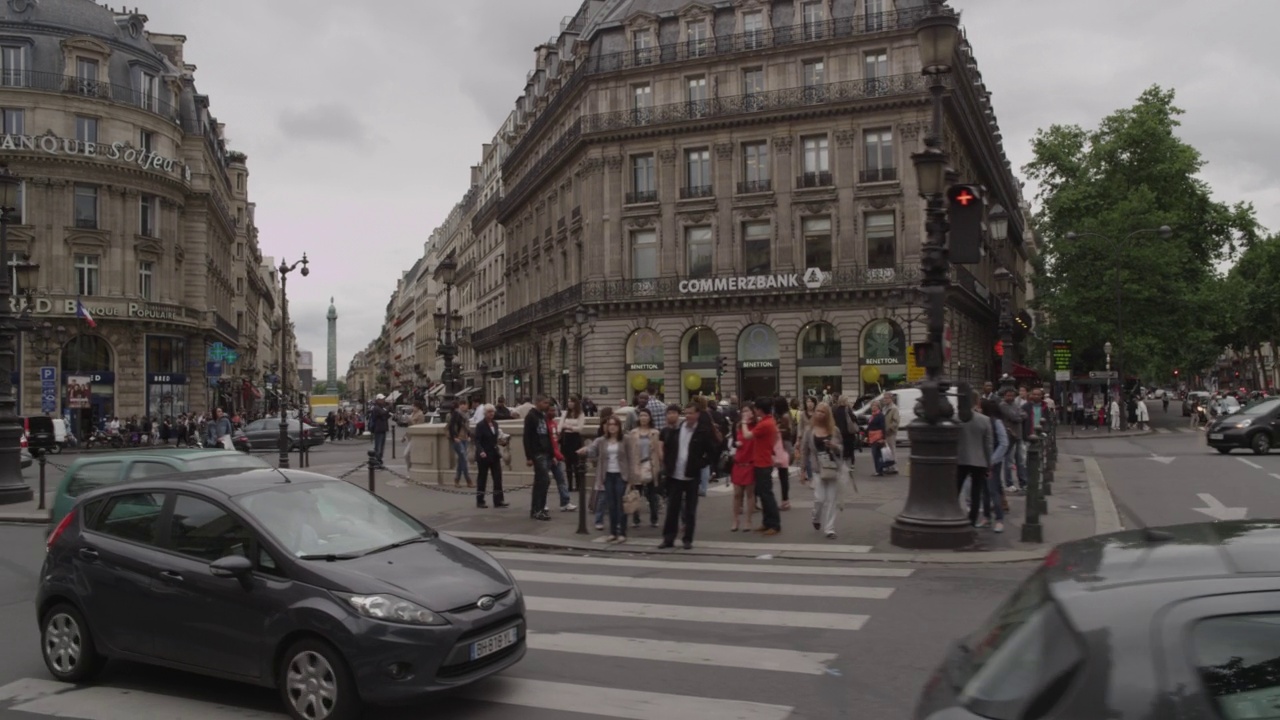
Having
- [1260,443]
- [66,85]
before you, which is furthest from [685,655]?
[66,85]

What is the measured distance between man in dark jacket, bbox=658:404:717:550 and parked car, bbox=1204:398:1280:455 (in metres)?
20.0

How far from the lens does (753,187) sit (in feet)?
155

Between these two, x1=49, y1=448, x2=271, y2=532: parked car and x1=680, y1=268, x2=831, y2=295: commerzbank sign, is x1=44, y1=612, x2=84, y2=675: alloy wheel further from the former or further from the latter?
x1=680, y1=268, x2=831, y2=295: commerzbank sign

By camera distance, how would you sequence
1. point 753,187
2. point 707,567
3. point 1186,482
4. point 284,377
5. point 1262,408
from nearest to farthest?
1. point 707,567
2. point 1186,482
3. point 1262,408
4. point 284,377
5. point 753,187

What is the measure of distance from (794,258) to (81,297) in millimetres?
35690

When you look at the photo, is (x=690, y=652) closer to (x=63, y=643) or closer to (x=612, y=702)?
(x=612, y=702)

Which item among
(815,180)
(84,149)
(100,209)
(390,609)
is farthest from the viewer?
(100,209)

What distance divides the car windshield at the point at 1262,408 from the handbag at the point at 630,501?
68.9 feet

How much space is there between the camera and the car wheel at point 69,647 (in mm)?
6711

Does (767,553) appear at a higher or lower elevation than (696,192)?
lower

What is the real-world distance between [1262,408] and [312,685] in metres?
28.0

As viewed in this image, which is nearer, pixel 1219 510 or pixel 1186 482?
pixel 1219 510

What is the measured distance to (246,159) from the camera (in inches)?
3489

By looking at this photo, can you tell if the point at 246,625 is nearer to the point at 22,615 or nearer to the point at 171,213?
the point at 22,615
